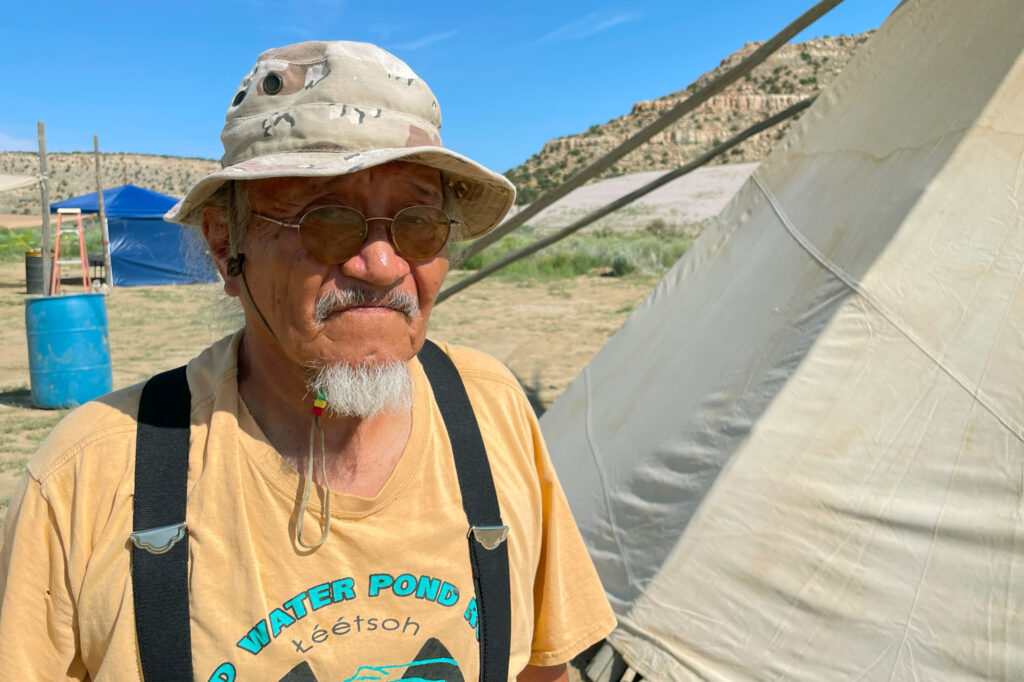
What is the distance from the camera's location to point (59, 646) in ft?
3.85

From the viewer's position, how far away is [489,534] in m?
1.34

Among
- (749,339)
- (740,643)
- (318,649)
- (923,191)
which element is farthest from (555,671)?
(923,191)

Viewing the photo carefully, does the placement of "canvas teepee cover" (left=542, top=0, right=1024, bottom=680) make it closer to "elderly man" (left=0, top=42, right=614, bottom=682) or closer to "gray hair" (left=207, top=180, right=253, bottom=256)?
"elderly man" (left=0, top=42, right=614, bottom=682)

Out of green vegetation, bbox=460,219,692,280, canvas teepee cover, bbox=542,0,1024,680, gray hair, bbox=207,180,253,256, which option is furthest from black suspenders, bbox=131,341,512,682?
green vegetation, bbox=460,219,692,280

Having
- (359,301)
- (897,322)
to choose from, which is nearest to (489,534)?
(359,301)

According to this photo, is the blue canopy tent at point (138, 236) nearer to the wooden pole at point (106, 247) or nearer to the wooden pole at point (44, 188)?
the wooden pole at point (106, 247)


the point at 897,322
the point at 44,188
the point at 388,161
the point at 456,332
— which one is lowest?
the point at 456,332

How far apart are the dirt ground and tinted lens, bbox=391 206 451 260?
0.67 metres

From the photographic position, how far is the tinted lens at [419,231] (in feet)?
4.43

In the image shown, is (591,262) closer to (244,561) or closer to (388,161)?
(388,161)

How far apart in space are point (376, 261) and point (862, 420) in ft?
6.33

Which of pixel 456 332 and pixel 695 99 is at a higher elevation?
pixel 695 99

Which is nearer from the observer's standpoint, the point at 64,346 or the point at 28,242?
the point at 64,346

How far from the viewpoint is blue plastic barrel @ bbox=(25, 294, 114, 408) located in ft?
23.1
